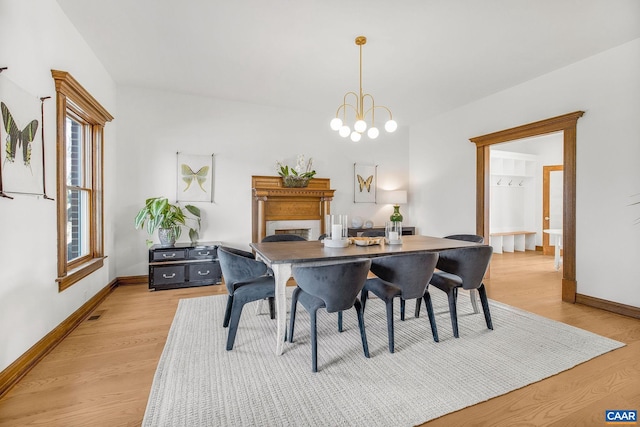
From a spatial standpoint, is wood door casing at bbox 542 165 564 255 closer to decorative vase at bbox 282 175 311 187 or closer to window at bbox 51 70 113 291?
decorative vase at bbox 282 175 311 187

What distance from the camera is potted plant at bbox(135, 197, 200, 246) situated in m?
4.05

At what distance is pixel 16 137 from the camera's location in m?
1.99

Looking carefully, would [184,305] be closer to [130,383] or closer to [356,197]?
[130,383]

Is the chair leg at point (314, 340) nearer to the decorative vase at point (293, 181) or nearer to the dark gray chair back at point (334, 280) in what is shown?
the dark gray chair back at point (334, 280)

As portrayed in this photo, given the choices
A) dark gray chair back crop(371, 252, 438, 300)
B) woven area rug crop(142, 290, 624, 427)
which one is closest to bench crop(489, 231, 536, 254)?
woven area rug crop(142, 290, 624, 427)

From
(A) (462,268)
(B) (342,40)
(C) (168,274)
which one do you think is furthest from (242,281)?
(B) (342,40)

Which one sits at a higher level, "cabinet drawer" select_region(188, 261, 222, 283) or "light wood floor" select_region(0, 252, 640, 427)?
"cabinet drawer" select_region(188, 261, 222, 283)

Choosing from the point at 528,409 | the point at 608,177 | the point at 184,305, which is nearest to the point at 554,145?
the point at 608,177

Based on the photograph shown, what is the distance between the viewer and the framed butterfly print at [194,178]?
15.1 feet

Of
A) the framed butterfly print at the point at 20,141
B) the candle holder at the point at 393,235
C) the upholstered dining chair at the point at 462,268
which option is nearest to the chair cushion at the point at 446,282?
the upholstered dining chair at the point at 462,268

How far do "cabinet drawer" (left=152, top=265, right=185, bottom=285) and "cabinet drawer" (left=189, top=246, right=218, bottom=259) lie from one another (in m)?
0.21

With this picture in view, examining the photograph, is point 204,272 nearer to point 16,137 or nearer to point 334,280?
point 16,137

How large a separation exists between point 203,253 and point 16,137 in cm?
253

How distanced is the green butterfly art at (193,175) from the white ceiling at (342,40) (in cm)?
115
